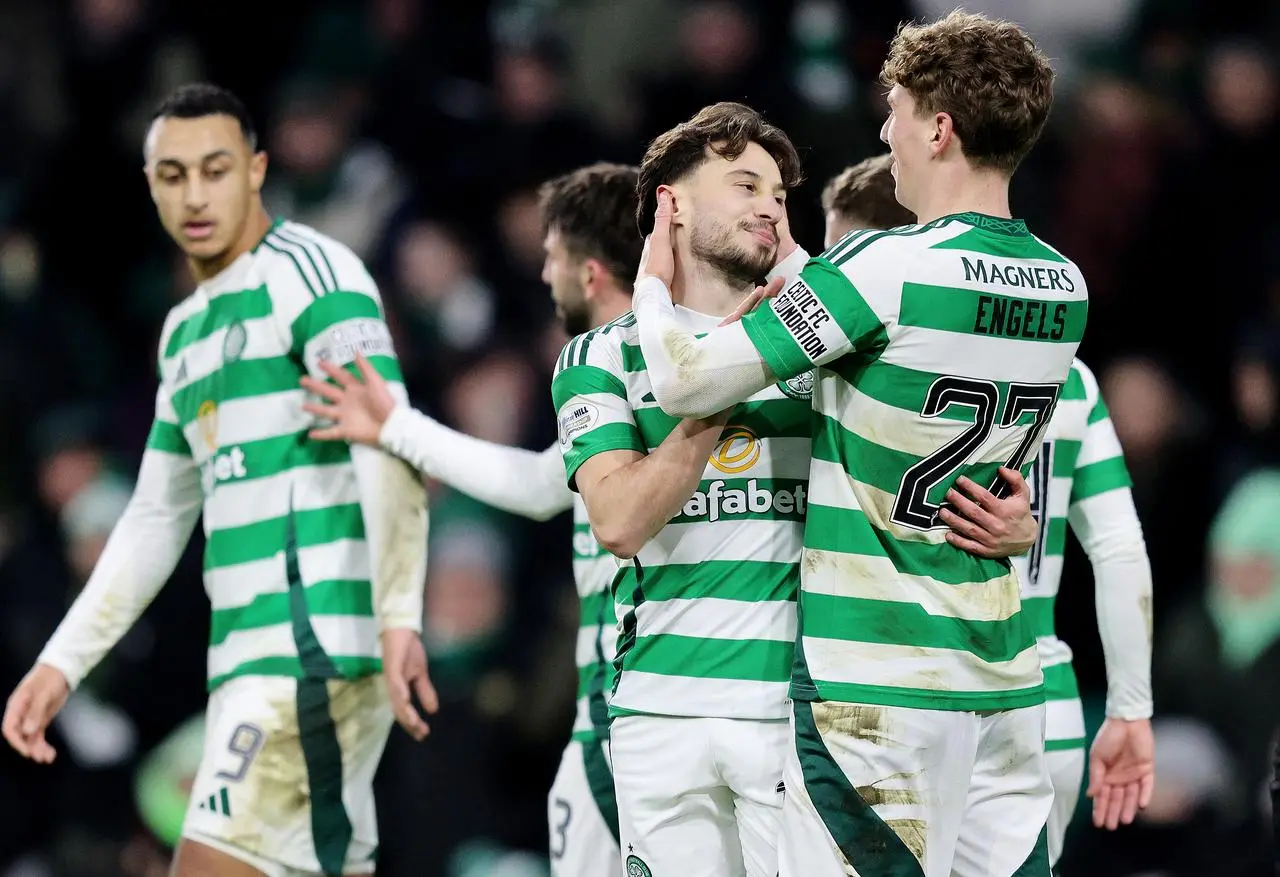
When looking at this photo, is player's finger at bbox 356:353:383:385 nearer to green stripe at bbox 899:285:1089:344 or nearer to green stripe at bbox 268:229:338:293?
green stripe at bbox 268:229:338:293

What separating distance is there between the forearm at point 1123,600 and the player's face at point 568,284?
1262 millimetres

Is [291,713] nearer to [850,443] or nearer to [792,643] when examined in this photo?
[792,643]

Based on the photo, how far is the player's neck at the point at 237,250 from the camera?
12.6 ft

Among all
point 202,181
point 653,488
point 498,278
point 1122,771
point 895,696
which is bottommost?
point 1122,771

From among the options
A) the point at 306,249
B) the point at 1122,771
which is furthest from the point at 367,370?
the point at 1122,771

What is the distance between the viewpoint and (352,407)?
3.53 meters

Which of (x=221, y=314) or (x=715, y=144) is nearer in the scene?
(x=715, y=144)

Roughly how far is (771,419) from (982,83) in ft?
2.15

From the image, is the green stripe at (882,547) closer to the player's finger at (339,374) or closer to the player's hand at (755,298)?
the player's hand at (755,298)

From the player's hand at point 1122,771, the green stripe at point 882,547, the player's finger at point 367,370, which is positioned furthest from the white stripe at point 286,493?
the player's hand at point 1122,771

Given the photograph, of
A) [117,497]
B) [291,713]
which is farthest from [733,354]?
[117,497]

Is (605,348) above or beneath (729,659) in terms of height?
above

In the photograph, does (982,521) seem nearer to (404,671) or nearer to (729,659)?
(729,659)

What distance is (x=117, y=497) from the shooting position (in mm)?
6348
